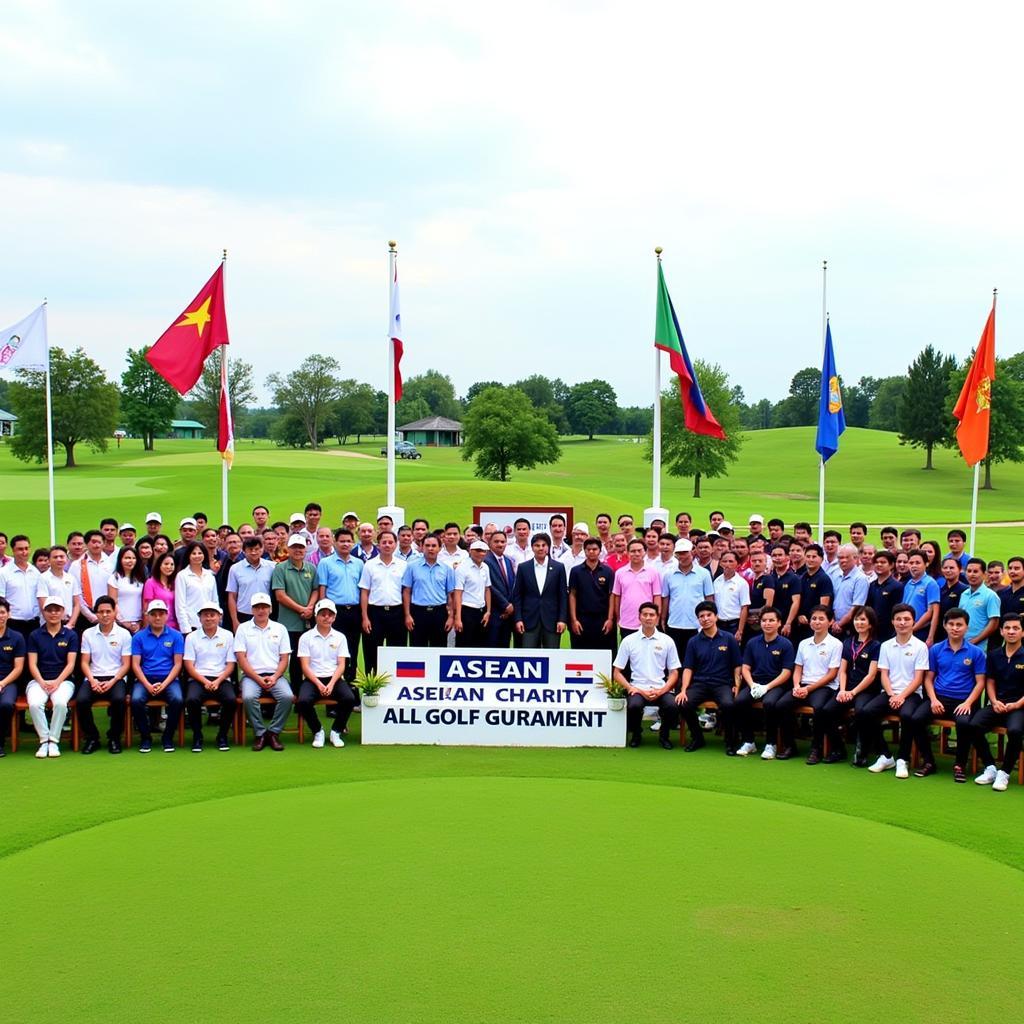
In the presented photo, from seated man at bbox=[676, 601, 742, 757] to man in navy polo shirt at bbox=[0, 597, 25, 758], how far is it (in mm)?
6618

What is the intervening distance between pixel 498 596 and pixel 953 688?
4.99 meters

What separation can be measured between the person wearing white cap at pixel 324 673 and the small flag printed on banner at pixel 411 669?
1.77ft

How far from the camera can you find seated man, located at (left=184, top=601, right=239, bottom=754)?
10727 millimetres

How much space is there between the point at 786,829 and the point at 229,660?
19.2 feet

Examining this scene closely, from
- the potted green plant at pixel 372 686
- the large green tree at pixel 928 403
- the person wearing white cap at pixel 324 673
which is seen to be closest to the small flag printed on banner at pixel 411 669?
the potted green plant at pixel 372 686

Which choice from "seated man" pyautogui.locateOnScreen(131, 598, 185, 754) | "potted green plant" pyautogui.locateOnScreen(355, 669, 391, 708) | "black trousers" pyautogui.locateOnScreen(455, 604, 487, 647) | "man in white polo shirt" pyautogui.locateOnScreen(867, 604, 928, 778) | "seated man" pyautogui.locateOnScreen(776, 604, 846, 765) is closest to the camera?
"man in white polo shirt" pyautogui.locateOnScreen(867, 604, 928, 778)

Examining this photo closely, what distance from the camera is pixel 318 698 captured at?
1098 cm

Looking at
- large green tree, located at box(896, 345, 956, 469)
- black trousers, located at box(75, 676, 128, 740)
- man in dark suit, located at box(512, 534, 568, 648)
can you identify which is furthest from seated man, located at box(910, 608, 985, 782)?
large green tree, located at box(896, 345, 956, 469)

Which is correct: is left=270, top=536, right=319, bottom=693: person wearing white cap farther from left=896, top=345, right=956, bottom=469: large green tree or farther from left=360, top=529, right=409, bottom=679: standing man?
left=896, top=345, right=956, bottom=469: large green tree

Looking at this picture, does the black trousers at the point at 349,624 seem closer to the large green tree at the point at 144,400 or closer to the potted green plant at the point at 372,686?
the potted green plant at the point at 372,686

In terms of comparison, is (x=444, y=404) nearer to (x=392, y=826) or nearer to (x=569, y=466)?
(x=569, y=466)

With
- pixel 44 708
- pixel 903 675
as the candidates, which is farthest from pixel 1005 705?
pixel 44 708

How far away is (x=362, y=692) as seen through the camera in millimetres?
10844

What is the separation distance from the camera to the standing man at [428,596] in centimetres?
1213
